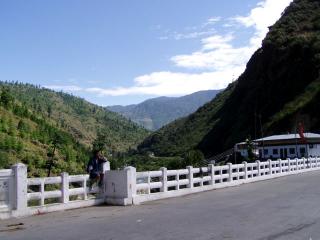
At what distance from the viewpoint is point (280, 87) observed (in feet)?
332

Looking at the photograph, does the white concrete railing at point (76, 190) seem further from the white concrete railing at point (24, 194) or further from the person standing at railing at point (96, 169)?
the person standing at railing at point (96, 169)

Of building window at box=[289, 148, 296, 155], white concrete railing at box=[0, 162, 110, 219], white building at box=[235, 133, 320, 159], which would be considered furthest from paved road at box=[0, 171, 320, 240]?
building window at box=[289, 148, 296, 155]

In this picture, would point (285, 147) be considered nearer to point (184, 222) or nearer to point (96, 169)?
point (96, 169)

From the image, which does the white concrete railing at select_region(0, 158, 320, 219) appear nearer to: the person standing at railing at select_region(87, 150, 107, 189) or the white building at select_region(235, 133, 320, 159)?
the person standing at railing at select_region(87, 150, 107, 189)

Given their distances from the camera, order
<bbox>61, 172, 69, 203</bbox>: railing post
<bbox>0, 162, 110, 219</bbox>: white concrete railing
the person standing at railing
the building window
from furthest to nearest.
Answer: the building window < the person standing at railing < <bbox>61, 172, 69, 203</bbox>: railing post < <bbox>0, 162, 110, 219</bbox>: white concrete railing

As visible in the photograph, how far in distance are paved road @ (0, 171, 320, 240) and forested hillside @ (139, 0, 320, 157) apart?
7633 centimetres

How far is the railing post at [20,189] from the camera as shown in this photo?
13.9m

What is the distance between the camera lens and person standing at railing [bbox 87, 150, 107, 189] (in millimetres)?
16734

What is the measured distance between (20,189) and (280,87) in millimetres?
91686

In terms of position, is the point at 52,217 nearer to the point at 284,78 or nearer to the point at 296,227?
the point at 296,227

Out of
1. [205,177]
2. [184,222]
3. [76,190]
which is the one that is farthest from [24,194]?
[205,177]

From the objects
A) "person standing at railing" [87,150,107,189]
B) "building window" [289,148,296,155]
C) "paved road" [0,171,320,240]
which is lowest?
"paved road" [0,171,320,240]

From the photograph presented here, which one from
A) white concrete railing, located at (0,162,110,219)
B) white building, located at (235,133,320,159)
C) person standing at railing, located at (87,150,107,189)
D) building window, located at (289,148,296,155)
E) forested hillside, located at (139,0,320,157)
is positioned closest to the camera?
white concrete railing, located at (0,162,110,219)

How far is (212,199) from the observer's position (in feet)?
61.9
